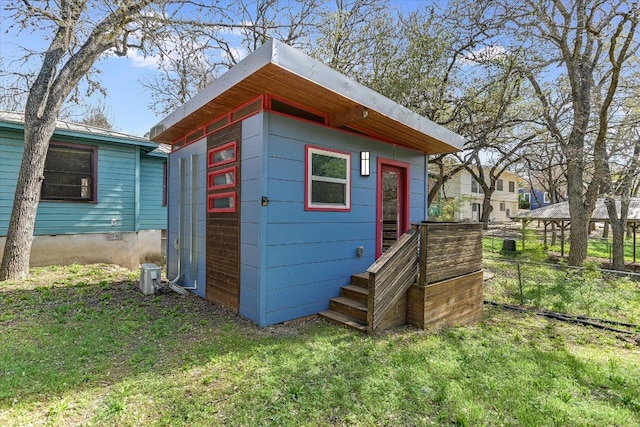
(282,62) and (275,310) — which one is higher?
(282,62)

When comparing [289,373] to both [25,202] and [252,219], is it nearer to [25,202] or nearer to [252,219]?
[252,219]

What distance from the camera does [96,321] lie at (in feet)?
13.7

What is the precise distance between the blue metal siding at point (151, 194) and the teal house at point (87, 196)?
0.10 ft

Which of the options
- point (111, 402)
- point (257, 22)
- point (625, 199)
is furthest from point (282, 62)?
point (625, 199)

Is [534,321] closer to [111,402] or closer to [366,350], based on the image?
[366,350]

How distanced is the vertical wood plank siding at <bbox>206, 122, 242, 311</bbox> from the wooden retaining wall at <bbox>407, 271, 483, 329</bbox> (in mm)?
2428

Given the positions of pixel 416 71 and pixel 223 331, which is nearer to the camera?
pixel 223 331

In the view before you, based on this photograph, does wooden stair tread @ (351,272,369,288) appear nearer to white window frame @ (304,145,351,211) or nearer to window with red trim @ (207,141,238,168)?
white window frame @ (304,145,351,211)

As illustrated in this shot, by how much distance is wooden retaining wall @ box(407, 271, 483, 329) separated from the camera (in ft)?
14.0

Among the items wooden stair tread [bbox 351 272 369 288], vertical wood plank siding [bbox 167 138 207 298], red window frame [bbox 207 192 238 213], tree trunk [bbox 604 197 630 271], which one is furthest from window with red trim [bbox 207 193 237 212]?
tree trunk [bbox 604 197 630 271]

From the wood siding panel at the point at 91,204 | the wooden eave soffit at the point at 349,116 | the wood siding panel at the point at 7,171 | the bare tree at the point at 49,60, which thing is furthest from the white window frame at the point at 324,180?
the wood siding panel at the point at 7,171

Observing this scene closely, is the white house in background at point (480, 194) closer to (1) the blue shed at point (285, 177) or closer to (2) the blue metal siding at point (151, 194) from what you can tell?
(2) the blue metal siding at point (151, 194)

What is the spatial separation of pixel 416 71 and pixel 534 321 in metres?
5.90

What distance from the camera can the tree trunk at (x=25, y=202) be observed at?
638 cm
